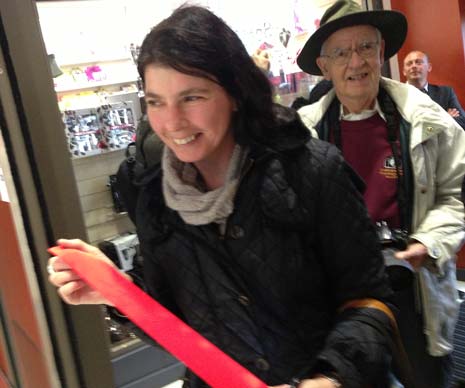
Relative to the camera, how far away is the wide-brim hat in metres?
1.64

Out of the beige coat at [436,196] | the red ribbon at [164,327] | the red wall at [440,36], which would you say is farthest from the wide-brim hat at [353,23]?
the red wall at [440,36]

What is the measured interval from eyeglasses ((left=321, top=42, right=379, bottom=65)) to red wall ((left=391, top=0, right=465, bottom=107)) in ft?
8.92

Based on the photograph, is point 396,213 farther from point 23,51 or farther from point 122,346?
point 122,346

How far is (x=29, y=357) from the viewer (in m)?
1.72

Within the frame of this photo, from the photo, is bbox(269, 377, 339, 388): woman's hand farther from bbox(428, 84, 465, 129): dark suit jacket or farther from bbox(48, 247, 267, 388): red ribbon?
bbox(428, 84, 465, 129): dark suit jacket

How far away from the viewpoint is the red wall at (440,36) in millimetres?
3939

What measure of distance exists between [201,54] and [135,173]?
1.18ft

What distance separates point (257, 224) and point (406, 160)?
83 centimetres

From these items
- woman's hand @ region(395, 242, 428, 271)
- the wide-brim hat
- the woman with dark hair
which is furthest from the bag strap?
the wide-brim hat

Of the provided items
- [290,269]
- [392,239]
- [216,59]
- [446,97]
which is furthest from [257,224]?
[446,97]

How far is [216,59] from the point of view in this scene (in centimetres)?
89

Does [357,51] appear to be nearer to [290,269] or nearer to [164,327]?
[290,269]

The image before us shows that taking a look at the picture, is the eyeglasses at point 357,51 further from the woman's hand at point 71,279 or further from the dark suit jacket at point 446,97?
the dark suit jacket at point 446,97

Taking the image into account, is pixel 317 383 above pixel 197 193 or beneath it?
beneath
